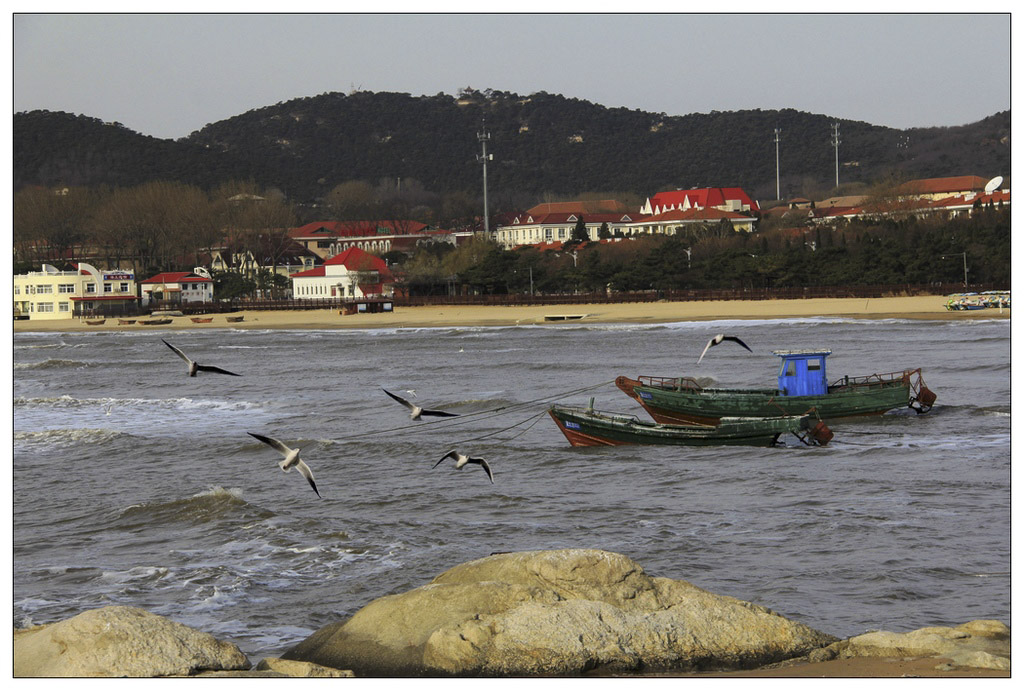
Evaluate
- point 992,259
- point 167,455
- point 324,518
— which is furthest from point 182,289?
point 324,518

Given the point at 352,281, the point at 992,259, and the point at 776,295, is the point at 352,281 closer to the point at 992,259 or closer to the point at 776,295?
the point at 776,295

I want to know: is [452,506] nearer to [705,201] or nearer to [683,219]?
[683,219]

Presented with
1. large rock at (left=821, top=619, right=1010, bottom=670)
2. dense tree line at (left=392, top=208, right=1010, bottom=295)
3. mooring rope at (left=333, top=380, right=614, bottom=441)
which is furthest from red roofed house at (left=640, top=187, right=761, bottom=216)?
large rock at (left=821, top=619, right=1010, bottom=670)

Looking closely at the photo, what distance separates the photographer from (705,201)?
157 metres

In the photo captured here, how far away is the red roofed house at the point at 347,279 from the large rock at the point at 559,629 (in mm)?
100256

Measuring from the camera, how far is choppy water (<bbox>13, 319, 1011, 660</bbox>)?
16.0m

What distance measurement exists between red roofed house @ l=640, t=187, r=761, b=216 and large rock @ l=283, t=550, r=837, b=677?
469 feet

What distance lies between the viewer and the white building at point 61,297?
11144 cm

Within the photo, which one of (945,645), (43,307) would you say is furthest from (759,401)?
→ (43,307)

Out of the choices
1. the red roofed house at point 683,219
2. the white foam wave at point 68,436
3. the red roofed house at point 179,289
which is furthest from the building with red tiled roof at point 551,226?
the white foam wave at point 68,436

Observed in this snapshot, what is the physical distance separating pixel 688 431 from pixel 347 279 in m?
91.1

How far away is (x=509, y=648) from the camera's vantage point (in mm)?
11445

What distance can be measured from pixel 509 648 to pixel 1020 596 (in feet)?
14.7

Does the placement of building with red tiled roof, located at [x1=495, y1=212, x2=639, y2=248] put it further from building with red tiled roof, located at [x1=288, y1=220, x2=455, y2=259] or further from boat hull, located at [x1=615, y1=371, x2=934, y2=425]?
boat hull, located at [x1=615, y1=371, x2=934, y2=425]
